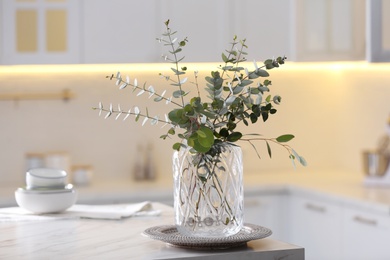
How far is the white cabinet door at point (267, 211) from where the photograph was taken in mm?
5008

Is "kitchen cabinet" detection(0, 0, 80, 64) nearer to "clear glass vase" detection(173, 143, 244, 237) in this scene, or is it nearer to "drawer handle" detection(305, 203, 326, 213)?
"drawer handle" detection(305, 203, 326, 213)

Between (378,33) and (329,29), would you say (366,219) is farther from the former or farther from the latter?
(329,29)

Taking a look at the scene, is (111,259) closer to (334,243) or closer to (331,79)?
(334,243)

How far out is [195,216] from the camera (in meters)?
2.51

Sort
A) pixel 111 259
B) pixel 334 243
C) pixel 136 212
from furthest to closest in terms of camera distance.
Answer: pixel 334 243 < pixel 136 212 < pixel 111 259

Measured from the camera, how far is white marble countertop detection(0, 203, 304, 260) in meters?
2.43

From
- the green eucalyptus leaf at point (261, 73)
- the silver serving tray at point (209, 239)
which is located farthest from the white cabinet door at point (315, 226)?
the green eucalyptus leaf at point (261, 73)

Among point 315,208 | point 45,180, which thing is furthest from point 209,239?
point 315,208

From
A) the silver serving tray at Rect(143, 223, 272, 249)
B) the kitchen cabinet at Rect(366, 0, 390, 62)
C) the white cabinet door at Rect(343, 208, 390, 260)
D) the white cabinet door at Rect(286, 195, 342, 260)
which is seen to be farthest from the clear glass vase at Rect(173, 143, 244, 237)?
the kitchen cabinet at Rect(366, 0, 390, 62)

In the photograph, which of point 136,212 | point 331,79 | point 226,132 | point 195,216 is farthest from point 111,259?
point 331,79

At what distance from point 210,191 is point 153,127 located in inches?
118

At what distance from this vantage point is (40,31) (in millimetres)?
4926

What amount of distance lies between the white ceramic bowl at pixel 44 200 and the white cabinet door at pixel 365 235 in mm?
1756

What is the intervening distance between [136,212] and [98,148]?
87.7 inches
